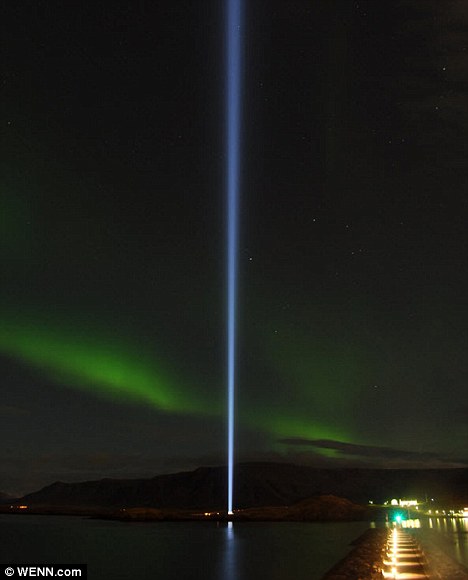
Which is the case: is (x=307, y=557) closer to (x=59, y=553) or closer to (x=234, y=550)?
(x=234, y=550)

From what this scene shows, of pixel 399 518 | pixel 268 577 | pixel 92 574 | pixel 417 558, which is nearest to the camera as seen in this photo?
pixel 417 558

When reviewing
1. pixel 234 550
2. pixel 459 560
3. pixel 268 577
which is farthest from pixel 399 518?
pixel 459 560

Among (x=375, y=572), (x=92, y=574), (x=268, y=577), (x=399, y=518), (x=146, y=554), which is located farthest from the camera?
(x=399, y=518)

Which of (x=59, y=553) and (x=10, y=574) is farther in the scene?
(x=59, y=553)

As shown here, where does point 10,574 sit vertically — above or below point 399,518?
below

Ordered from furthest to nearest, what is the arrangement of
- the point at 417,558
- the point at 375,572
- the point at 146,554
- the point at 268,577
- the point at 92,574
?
the point at 146,554, the point at 92,574, the point at 268,577, the point at 417,558, the point at 375,572

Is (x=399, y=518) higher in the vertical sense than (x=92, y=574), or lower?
higher

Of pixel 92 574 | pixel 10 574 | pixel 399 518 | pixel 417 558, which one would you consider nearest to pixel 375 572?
pixel 417 558

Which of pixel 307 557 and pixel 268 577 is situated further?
pixel 307 557

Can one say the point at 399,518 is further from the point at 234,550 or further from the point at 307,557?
the point at 307,557
